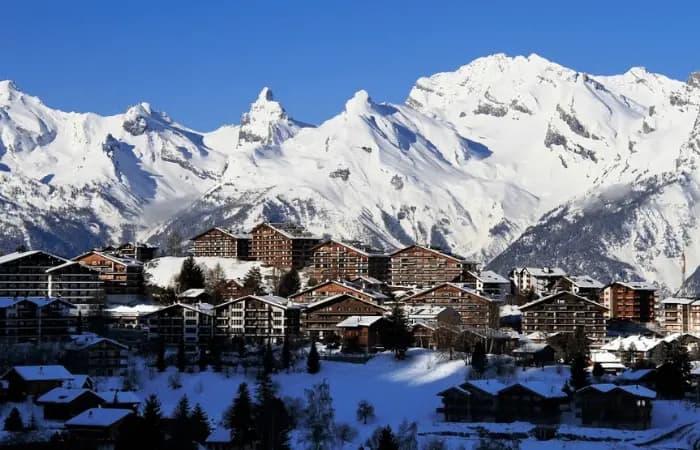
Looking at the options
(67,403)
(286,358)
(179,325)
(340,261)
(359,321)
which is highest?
(340,261)

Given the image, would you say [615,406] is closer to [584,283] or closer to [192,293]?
[192,293]

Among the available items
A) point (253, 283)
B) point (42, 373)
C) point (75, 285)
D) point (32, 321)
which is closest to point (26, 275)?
point (75, 285)

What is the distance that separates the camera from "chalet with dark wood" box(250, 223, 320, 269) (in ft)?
491

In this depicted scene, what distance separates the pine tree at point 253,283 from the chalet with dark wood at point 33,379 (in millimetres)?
34564

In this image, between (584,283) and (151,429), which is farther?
(584,283)

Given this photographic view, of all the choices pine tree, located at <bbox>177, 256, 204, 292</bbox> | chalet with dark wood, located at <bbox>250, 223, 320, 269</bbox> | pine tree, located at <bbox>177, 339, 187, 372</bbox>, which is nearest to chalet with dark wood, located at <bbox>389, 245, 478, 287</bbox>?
chalet with dark wood, located at <bbox>250, 223, 320, 269</bbox>

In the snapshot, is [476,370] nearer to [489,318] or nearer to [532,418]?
[532,418]

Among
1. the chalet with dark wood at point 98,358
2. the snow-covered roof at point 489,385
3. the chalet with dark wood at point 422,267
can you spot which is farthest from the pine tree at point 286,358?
the chalet with dark wood at point 422,267

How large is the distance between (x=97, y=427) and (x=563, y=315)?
4910 cm

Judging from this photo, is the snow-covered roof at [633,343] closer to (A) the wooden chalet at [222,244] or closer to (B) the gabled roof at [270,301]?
(B) the gabled roof at [270,301]

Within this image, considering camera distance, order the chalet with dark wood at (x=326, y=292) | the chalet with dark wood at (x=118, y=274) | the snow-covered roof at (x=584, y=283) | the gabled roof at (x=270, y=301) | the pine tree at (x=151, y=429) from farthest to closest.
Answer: the snow-covered roof at (x=584, y=283), the chalet with dark wood at (x=118, y=274), the chalet with dark wood at (x=326, y=292), the gabled roof at (x=270, y=301), the pine tree at (x=151, y=429)

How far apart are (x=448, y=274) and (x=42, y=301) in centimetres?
4876

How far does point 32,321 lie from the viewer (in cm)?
10762

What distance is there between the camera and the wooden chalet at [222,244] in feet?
510
